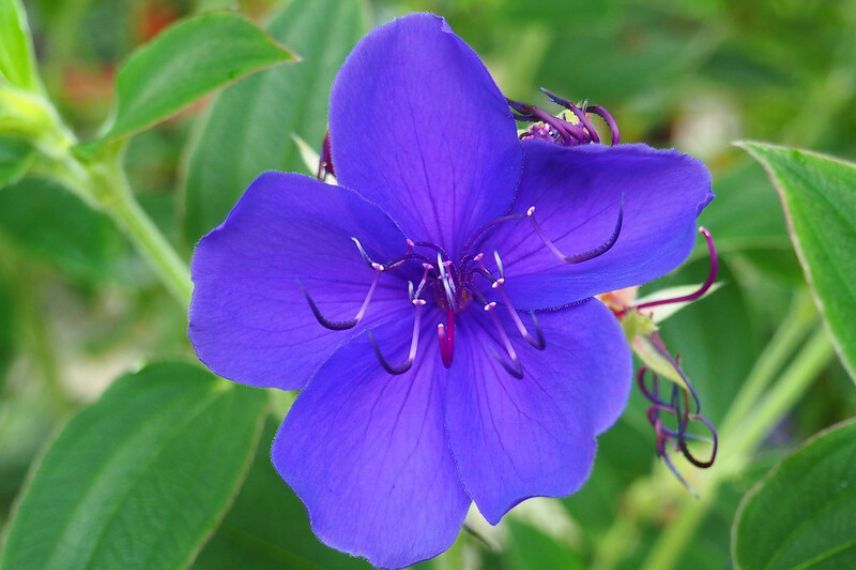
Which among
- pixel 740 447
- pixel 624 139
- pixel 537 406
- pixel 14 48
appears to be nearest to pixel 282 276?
pixel 537 406

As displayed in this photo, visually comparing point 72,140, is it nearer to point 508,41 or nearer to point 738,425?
point 738,425

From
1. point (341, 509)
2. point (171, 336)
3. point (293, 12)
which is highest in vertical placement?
point (293, 12)

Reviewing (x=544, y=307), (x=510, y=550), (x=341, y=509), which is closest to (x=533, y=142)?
(x=544, y=307)

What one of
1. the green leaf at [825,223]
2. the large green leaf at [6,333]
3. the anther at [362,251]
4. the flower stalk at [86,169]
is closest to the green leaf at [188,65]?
the flower stalk at [86,169]

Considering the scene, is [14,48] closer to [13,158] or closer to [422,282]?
[13,158]

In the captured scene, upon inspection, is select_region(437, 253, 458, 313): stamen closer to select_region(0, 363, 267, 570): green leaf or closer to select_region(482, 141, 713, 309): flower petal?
select_region(482, 141, 713, 309): flower petal
